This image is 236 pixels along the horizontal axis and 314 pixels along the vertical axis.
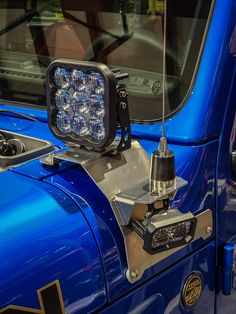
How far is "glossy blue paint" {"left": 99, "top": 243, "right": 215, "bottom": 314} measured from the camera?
53.3 inches

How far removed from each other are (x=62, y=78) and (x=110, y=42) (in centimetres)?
76

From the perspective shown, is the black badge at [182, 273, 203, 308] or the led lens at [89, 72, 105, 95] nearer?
the led lens at [89, 72, 105, 95]

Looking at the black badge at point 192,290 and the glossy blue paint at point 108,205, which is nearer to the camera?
the glossy blue paint at point 108,205

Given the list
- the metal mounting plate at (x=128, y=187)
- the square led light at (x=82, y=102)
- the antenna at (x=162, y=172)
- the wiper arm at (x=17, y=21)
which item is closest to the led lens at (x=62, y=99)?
the square led light at (x=82, y=102)

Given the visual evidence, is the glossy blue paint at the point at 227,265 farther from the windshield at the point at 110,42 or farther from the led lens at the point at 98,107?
the led lens at the point at 98,107

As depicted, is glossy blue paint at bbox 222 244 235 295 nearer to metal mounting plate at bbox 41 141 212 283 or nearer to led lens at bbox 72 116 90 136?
metal mounting plate at bbox 41 141 212 283

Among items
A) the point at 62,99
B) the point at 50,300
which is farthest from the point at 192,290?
the point at 62,99

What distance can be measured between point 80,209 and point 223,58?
611 mm

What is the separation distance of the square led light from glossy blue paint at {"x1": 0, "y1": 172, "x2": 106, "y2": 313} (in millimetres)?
150

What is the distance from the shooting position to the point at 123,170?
1.35m

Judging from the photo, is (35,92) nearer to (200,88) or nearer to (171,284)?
(200,88)

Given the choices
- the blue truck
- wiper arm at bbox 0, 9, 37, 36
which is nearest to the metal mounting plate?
the blue truck

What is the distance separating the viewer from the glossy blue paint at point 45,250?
3.69 ft

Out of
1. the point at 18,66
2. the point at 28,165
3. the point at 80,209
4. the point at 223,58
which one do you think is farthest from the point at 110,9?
the point at 80,209
